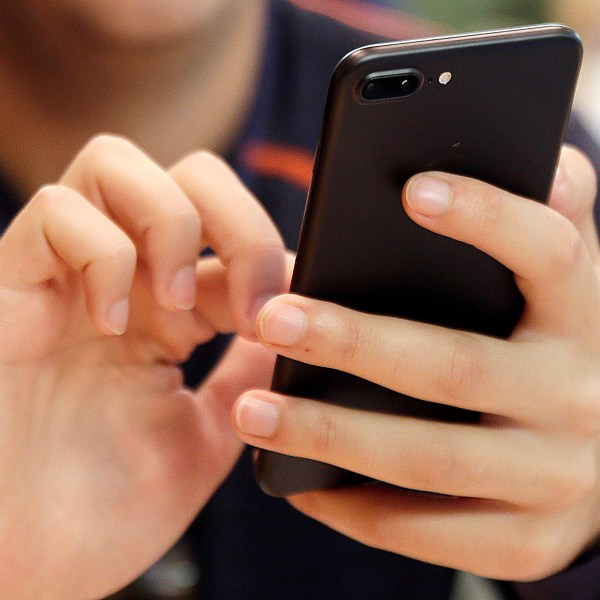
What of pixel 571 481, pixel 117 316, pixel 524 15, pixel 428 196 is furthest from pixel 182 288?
pixel 524 15

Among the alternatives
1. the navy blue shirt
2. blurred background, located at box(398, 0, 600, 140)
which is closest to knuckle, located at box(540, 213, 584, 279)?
the navy blue shirt

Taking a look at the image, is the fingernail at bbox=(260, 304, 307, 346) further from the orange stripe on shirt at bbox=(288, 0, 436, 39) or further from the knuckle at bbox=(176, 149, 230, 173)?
the orange stripe on shirt at bbox=(288, 0, 436, 39)

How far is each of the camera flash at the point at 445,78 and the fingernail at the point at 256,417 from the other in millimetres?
212

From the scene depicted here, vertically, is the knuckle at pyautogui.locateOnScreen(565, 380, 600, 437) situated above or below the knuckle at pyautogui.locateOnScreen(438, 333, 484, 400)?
below

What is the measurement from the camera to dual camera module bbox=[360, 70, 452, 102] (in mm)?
348

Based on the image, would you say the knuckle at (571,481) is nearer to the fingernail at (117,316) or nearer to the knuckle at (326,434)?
the knuckle at (326,434)

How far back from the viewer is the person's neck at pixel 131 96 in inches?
28.0

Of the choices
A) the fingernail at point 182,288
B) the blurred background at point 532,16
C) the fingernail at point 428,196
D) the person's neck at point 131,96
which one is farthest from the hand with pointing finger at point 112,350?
the blurred background at point 532,16

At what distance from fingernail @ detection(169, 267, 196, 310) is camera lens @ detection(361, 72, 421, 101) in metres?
0.18

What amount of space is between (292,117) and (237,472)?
41 cm

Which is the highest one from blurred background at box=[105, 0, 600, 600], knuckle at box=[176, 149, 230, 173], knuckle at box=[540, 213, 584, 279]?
blurred background at box=[105, 0, 600, 600]

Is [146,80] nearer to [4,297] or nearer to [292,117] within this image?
[292,117]

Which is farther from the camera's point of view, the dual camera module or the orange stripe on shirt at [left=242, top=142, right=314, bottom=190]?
the orange stripe on shirt at [left=242, top=142, right=314, bottom=190]

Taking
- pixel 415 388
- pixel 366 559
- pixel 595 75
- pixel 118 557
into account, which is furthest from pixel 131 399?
pixel 595 75
